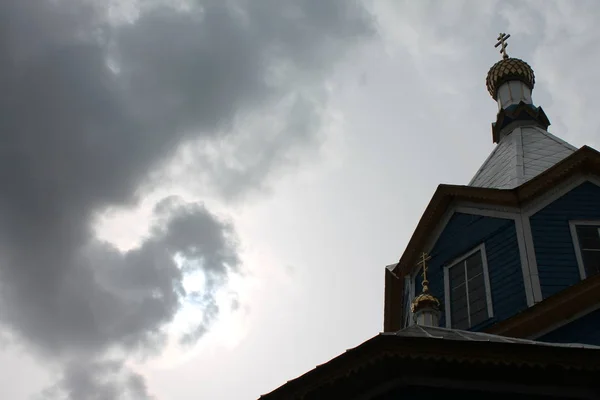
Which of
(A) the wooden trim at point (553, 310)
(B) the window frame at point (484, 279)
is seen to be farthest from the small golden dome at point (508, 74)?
(A) the wooden trim at point (553, 310)

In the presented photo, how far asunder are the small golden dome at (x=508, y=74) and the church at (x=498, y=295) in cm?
392

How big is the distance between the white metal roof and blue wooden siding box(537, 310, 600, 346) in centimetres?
471

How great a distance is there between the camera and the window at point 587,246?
45.6 ft

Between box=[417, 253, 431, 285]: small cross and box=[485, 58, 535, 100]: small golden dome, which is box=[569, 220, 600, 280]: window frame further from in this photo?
box=[485, 58, 535, 100]: small golden dome

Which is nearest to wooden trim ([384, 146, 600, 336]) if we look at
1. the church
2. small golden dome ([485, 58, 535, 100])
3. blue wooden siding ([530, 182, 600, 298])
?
the church

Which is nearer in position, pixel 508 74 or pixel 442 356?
pixel 442 356

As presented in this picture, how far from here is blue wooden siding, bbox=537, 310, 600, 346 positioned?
39.6 ft

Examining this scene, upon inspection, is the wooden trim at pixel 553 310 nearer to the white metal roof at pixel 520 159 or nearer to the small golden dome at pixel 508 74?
the white metal roof at pixel 520 159

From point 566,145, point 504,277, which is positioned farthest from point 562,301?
point 566,145

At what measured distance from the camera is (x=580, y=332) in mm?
12273

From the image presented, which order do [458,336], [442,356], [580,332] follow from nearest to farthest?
1. [442,356]
2. [458,336]
3. [580,332]

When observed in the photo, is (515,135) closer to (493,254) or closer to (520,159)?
(520,159)

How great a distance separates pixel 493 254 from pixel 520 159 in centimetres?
404

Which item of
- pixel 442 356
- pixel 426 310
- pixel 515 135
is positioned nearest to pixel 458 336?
pixel 442 356
